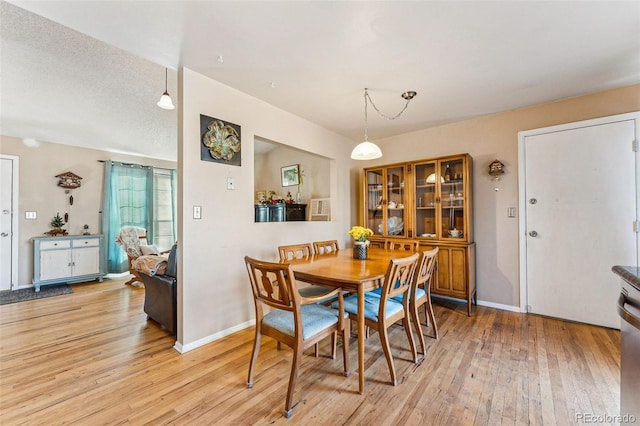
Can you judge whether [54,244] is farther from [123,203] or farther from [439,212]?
→ [439,212]

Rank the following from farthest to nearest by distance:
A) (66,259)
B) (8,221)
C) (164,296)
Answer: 1. (66,259)
2. (8,221)
3. (164,296)

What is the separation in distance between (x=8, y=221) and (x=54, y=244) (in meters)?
0.68

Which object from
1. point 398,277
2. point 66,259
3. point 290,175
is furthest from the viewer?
point 290,175

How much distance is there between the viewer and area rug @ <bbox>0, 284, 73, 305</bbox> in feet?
11.9

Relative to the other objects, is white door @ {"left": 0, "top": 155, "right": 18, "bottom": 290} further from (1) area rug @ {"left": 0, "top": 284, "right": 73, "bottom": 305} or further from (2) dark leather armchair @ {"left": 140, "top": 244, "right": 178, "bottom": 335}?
(2) dark leather armchair @ {"left": 140, "top": 244, "right": 178, "bottom": 335}

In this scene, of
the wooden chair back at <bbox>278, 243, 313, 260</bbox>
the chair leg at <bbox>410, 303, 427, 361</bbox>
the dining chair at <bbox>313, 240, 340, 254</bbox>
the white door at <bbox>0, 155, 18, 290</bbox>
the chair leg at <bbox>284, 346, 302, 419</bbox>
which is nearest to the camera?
the chair leg at <bbox>284, 346, 302, 419</bbox>

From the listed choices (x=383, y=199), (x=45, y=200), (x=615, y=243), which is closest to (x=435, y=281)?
(x=383, y=199)

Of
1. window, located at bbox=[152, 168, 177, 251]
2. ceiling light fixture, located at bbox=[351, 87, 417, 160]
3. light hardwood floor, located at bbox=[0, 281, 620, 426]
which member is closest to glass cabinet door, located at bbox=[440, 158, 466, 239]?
ceiling light fixture, located at bbox=[351, 87, 417, 160]

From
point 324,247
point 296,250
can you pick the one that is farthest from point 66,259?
point 324,247

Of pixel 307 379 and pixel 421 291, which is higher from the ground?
pixel 421 291

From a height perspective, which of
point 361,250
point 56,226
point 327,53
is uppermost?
point 327,53

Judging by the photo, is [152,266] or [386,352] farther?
[152,266]

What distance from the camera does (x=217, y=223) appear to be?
2.51 meters

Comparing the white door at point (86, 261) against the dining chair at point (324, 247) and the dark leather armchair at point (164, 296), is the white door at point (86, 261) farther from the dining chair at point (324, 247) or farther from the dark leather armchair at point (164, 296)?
the dining chair at point (324, 247)
